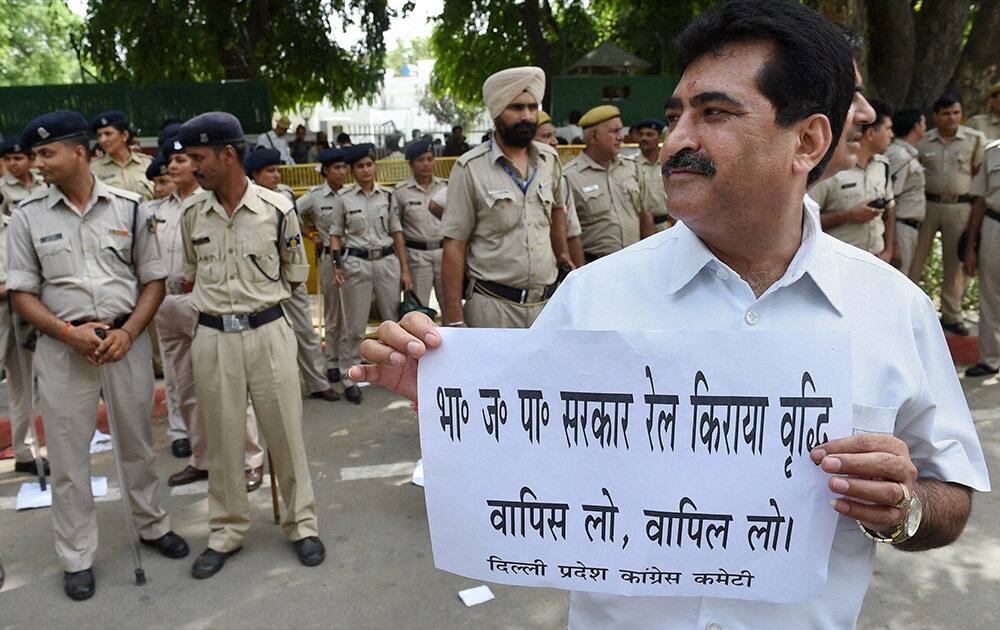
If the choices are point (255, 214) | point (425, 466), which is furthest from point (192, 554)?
point (425, 466)

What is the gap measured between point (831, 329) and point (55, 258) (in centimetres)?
379

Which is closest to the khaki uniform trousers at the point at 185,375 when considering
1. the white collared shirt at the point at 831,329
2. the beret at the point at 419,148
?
the beret at the point at 419,148

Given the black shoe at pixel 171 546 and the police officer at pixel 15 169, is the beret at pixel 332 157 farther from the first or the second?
the black shoe at pixel 171 546

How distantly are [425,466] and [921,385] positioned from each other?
948 mm

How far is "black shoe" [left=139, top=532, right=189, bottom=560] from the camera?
4.42 meters

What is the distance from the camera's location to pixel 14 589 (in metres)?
4.14

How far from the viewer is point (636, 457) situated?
4.87ft

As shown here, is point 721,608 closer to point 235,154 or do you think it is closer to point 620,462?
point 620,462

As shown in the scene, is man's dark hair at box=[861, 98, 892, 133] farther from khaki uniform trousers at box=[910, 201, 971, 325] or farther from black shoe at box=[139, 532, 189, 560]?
black shoe at box=[139, 532, 189, 560]

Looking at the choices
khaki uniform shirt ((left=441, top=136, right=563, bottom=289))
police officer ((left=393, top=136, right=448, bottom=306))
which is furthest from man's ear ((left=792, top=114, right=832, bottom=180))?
police officer ((left=393, top=136, right=448, bottom=306))

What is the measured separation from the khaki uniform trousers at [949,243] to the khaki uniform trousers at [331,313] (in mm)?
5948

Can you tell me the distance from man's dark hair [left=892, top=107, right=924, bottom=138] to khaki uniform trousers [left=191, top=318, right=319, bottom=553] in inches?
263

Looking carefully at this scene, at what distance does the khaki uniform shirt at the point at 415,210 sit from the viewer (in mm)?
8055

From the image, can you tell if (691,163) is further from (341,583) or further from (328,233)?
(328,233)
